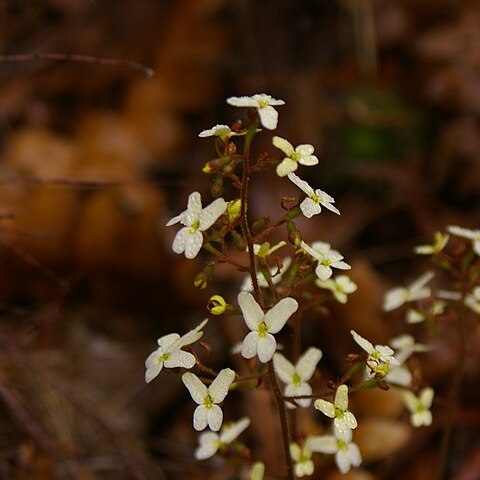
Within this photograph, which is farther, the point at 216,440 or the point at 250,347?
the point at 216,440

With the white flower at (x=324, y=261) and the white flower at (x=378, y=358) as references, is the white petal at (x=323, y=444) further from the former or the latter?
the white flower at (x=324, y=261)

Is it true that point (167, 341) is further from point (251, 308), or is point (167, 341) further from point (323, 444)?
point (323, 444)

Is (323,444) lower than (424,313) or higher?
lower

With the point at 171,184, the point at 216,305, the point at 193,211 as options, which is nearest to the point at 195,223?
the point at 193,211

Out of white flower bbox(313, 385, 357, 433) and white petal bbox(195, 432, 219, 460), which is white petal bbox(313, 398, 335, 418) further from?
white petal bbox(195, 432, 219, 460)

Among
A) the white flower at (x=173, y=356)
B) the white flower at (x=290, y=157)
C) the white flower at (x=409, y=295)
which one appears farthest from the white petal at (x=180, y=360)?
the white flower at (x=409, y=295)

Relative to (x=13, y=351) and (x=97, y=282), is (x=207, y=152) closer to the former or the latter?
(x=97, y=282)
